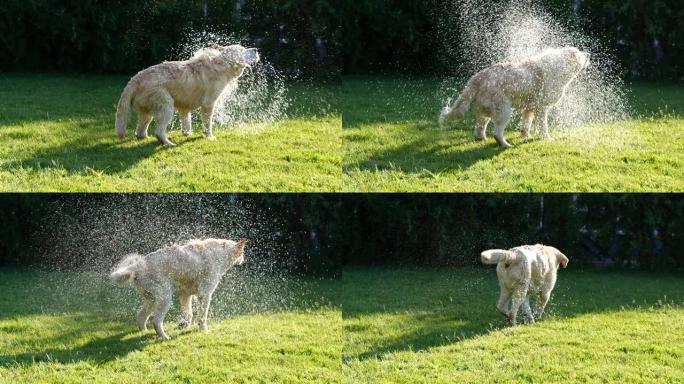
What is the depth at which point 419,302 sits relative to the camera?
8391mm

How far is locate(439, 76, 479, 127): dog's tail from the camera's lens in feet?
26.2

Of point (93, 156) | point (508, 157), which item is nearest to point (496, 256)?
point (508, 157)

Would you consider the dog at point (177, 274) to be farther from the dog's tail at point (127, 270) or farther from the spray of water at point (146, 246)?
the spray of water at point (146, 246)

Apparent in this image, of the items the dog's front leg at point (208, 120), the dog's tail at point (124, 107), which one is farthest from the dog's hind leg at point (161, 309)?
the dog's front leg at point (208, 120)

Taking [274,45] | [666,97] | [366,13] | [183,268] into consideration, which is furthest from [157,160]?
[666,97]

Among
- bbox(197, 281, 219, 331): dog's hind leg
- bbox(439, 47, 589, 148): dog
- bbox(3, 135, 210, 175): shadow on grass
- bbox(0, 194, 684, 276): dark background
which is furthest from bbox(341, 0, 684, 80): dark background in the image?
bbox(197, 281, 219, 331): dog's hind leg

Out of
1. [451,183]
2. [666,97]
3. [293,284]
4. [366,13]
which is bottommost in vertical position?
[293,284]

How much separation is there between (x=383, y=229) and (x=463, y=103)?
9.90ft

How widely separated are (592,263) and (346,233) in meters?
3.38

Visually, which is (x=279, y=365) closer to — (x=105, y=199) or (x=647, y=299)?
(x=105, y=199)

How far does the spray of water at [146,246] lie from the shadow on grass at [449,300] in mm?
732

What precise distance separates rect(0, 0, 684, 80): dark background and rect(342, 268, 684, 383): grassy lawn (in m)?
4.63

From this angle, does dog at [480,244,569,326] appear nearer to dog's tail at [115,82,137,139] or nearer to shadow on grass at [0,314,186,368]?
shadow on grass at [0,314,186,368]

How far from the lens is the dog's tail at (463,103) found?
7984 millimetres
